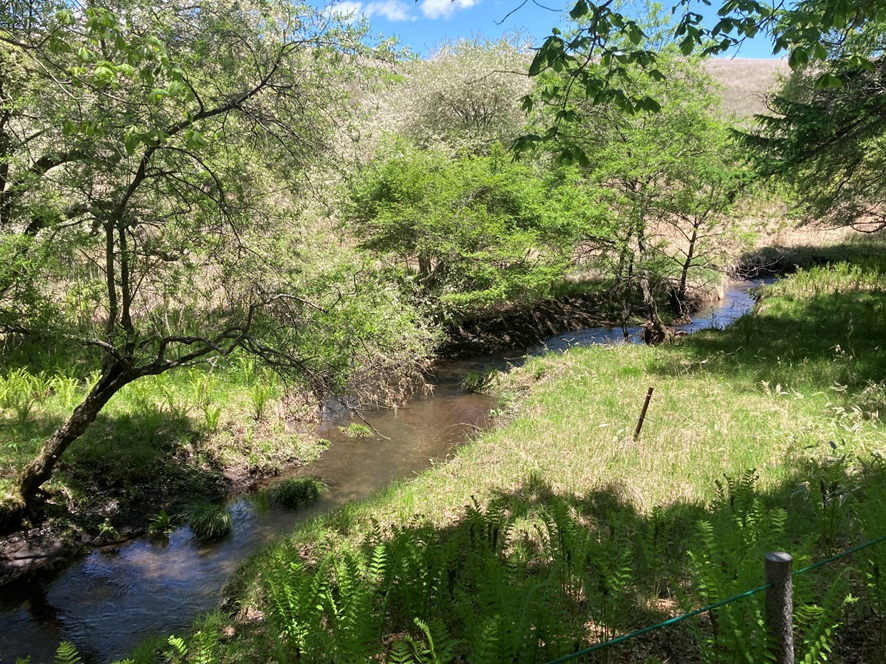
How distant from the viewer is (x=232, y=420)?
31.8 feet

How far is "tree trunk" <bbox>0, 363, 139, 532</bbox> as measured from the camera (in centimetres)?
639

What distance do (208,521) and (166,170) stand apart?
4.58 meters

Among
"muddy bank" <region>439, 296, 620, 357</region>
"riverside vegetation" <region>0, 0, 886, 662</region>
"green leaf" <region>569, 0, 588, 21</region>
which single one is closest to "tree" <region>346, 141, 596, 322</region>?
"riverside vegetation" <region>0, 0, 886, 662</region>

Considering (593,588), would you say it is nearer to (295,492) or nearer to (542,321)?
(295,492)

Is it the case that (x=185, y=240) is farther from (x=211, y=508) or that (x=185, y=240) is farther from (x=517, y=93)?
(x=517, y=93)

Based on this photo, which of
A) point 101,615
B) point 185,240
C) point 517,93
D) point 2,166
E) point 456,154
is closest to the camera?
point 101,615

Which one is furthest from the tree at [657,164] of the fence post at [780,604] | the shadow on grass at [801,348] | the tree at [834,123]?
the fence post at [780,604]

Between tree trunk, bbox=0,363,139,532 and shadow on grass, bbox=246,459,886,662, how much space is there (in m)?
3.25

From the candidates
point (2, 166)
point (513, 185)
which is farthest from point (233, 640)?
point (513, 185)

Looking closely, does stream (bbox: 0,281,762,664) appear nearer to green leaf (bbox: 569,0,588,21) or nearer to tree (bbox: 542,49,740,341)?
green leaf (bbox: 569,0,588,21)

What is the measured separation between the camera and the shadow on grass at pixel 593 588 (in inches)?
117

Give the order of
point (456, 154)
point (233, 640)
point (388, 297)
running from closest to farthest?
1. point (233, 640)
2. point (388, 297)
3. point (456, 154)

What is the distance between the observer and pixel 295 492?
8.16 meters

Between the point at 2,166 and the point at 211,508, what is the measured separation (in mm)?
6670
